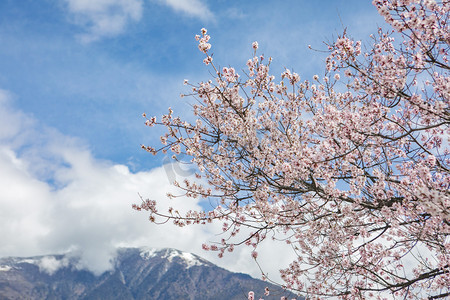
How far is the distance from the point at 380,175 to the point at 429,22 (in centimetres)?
289

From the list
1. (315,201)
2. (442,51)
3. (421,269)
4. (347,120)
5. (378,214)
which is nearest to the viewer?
(442,51)

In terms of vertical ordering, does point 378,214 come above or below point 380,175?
below

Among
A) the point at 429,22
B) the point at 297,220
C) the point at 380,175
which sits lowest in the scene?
the point at 297,220

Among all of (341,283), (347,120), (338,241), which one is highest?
(347,120)

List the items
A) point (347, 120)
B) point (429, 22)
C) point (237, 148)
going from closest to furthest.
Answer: point (429, 22), point (347, 120), point (237, 148)

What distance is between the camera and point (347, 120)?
20.0ft

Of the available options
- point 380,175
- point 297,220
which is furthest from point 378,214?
point 297,220

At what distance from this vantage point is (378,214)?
7023mm

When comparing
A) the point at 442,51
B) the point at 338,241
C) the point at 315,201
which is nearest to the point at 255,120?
the point at 315,201

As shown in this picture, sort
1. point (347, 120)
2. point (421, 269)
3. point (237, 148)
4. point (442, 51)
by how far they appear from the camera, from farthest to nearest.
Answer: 1. point (421, 269)
2. point (237, 148)
3. point (347, 120)
4. point (442, 51)

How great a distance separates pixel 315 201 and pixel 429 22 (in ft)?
14.0

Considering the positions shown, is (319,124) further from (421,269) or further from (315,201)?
(421,269)

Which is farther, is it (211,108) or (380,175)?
(211,108)

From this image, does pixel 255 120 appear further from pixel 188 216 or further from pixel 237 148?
pixel 188 216
